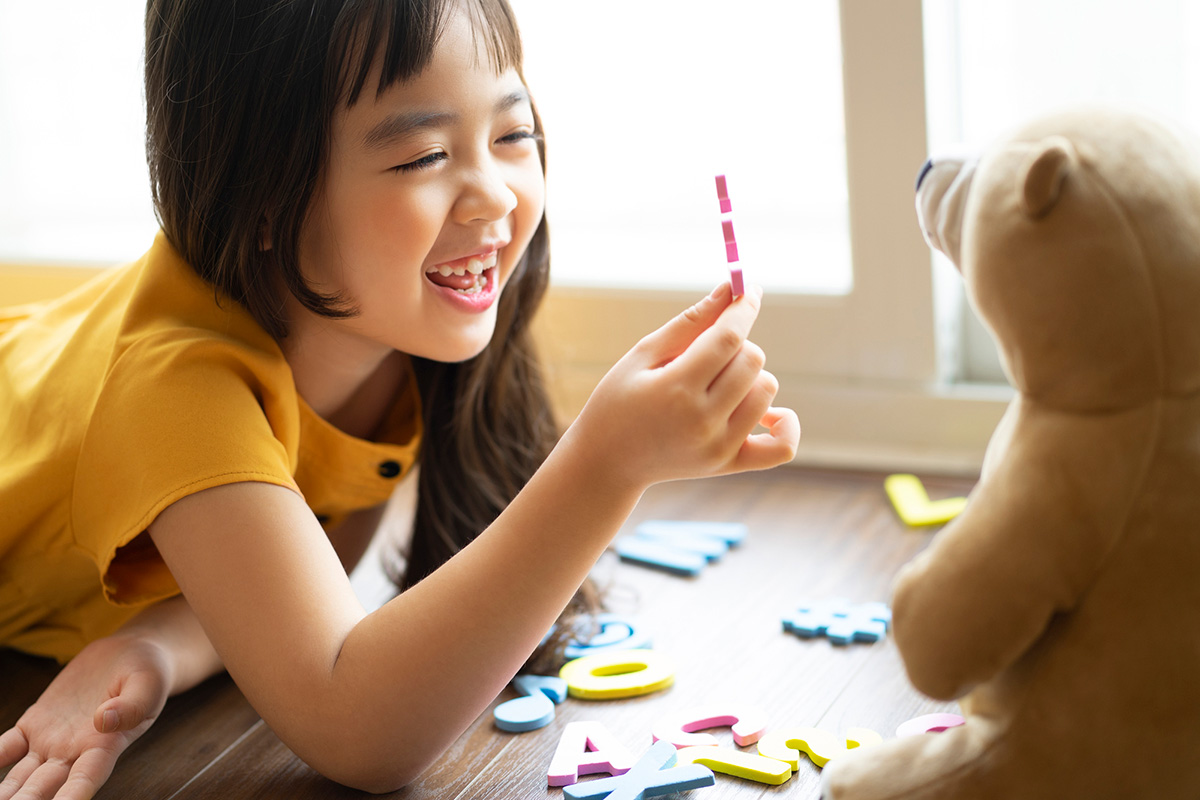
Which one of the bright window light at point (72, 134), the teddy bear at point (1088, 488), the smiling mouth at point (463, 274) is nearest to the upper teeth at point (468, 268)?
the smiling mouth at point (463, 274)

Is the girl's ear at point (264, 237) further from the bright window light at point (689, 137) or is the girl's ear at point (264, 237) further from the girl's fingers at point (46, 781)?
the bright window light at point (689, 137)

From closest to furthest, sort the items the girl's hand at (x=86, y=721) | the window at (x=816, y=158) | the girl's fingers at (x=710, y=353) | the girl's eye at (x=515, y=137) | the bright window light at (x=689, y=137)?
the girl's fingers at (x=710, y=353)
the girl's hand at (x=86, y=721)
the girl's eye at (x=515, y=137)
the window at (x=816, y=158)
the bright window light at (x=689, y=137)

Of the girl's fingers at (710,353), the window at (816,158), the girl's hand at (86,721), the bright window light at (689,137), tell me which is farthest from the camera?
the bright window light at (689,137)

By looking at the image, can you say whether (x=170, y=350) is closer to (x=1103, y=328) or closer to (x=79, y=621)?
(x=79, y=621)

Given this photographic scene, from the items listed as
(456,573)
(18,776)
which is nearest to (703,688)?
(456,573)

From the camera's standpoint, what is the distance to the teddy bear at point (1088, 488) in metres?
0.46

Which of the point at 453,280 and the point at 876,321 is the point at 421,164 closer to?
the point at 453,280

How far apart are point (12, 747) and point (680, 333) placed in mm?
510

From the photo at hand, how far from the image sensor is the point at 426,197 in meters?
0.75

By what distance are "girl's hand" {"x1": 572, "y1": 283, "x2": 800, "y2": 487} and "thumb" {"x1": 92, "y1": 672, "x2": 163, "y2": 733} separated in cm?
35

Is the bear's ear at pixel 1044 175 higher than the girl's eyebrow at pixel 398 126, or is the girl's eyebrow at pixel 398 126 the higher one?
the girl's eyebrow at pixel 398 126

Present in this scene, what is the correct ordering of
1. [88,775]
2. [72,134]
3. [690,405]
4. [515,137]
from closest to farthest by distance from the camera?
[690,405] < [88,775] < [515,137] < [72,134]

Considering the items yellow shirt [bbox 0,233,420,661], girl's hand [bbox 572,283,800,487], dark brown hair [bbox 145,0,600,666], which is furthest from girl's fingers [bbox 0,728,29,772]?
girl's hand [bbox 572,283,800,487]

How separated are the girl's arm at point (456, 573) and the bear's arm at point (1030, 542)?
156 millimetres
